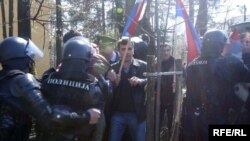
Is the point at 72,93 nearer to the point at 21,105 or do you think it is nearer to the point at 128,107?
the point at 21,105

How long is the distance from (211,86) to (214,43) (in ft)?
1.59

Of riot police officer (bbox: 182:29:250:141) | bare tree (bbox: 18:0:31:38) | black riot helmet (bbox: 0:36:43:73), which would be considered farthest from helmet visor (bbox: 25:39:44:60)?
bare tree (bbox: 18:0:31:38)

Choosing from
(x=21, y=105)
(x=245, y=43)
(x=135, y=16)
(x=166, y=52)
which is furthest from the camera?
(x=166, y=52)

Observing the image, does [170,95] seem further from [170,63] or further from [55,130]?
[55,130]

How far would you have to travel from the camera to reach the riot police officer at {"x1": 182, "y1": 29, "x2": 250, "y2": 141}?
4.36 metres

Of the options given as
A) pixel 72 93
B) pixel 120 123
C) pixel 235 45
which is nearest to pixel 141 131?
pixel 120 123

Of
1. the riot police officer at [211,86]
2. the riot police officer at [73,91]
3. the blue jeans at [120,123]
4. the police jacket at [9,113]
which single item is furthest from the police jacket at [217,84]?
the police jacket at [9,113]

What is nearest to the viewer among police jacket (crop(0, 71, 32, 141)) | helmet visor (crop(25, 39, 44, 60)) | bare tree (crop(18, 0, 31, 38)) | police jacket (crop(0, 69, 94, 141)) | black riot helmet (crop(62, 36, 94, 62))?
police jacket (crop(0, 69, 94, 141))

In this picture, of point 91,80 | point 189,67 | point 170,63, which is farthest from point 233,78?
point 170,63

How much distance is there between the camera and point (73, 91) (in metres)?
3.51

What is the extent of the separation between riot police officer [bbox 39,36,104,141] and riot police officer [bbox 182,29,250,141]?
137 centimetres

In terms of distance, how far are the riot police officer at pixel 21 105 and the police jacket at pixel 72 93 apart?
0.26 feet

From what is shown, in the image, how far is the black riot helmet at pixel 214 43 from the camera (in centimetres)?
452

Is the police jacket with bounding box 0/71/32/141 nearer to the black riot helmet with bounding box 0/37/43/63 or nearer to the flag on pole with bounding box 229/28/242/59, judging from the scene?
the black riot helmet with bounding box 0/37/43/63
